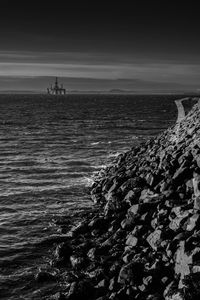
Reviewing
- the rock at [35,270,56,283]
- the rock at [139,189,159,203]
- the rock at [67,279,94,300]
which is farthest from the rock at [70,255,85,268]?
the rock at [139,189,159,203]

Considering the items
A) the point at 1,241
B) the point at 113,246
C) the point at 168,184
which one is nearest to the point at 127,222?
the point at 113,246

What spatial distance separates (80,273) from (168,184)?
24.5 ft

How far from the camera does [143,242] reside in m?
19.3

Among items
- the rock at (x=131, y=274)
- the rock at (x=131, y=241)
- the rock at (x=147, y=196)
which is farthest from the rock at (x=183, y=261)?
the rock at (x=147, y=196)

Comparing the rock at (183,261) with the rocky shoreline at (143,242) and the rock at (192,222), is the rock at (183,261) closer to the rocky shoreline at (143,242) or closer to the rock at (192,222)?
the rocky shoreline at (143,242)

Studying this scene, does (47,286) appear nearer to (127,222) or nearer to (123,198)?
(127,222)

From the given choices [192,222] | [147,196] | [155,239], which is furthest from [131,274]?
[147,196]

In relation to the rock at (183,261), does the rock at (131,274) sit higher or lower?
lower

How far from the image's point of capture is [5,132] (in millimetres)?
77062

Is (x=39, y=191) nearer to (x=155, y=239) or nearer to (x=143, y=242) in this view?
(x=143, y=242)

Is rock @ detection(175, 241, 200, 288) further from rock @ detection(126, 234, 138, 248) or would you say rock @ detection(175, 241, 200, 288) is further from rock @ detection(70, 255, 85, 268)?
rock @ detection(70, 255, 85, 268)

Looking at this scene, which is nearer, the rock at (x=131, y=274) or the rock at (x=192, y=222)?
the rock at (x=131, y=274)

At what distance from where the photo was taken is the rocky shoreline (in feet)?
52.3

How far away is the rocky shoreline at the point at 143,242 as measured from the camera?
1594 cm
